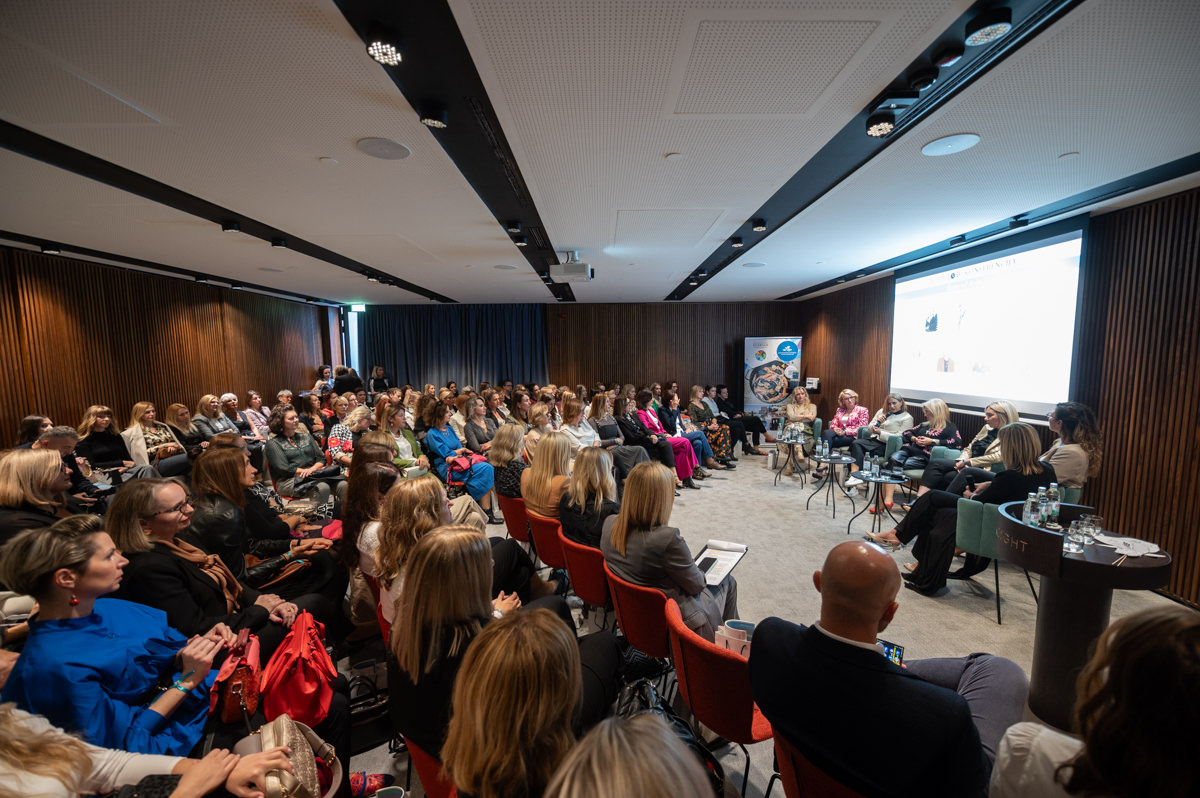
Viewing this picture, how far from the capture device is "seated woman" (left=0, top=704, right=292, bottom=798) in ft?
3.04

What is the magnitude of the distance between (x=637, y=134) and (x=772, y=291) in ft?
24.7

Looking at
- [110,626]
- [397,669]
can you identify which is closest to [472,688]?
[397,669]

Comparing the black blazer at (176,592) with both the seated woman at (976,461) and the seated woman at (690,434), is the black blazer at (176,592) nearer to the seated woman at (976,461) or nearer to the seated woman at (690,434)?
the seated woman at (976,461)

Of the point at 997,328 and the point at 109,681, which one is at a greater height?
the point at 997,328

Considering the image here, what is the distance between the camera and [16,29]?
1769 mm

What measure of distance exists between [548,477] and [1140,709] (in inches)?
107

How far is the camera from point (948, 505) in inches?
145

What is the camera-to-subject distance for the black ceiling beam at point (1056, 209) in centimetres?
315

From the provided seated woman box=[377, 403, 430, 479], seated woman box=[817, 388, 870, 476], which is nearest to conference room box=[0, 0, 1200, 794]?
seated woman box=[817, 388, 870, 476]

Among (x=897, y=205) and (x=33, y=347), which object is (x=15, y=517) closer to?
(x=33, y=347)

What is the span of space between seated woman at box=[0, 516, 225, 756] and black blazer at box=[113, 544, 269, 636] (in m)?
0.19

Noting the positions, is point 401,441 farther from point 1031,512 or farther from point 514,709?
point 1031,512

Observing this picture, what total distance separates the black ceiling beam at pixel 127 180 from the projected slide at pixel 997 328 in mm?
7719

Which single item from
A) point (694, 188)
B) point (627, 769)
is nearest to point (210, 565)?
point (627, 769)
